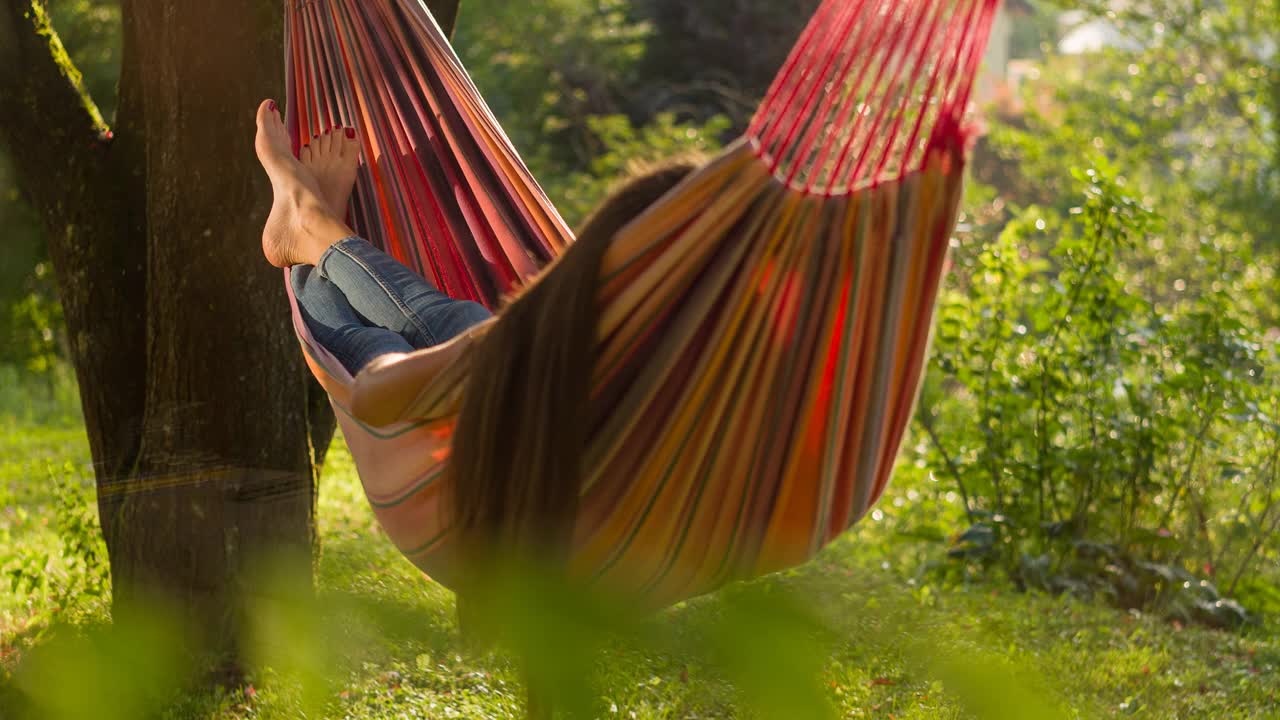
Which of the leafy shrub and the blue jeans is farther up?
the blue jeans

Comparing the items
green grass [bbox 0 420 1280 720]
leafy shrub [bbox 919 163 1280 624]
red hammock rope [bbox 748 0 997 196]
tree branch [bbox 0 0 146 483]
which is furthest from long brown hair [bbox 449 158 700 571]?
leafy shrub [bbox 919 163 1280 624]

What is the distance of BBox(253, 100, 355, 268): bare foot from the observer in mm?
1911

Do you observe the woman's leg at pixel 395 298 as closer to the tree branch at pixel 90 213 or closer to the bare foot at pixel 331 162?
the bare foot at pixel 331 162

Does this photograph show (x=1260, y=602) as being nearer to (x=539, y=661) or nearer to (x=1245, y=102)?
(x=539, y=661)

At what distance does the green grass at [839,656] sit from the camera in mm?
2098

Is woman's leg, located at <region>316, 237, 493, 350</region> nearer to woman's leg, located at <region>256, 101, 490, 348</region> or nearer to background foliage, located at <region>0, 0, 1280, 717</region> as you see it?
woman's leg, located at <region>256, 101, 490, 348</region>

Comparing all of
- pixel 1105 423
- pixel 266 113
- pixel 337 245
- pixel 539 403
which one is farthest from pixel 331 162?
pixel 1105 423

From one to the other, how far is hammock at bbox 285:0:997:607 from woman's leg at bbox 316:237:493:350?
30cm

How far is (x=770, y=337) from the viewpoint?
127 centimetres

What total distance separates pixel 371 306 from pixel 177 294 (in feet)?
2.13

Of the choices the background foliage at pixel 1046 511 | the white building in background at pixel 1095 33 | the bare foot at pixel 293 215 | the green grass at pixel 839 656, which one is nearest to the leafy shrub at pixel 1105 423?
the background foliage at pixel 1046 511

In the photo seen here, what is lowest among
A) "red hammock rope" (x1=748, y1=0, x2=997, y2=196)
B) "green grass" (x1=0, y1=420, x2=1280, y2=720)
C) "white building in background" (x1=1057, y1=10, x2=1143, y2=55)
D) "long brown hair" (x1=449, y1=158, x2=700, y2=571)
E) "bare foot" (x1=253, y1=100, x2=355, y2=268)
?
"green grass" (x1=0, y1=420, x2=1280, y2=720)

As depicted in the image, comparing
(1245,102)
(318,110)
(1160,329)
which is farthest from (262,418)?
Result: (1245,102)

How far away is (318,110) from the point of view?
211 cm
